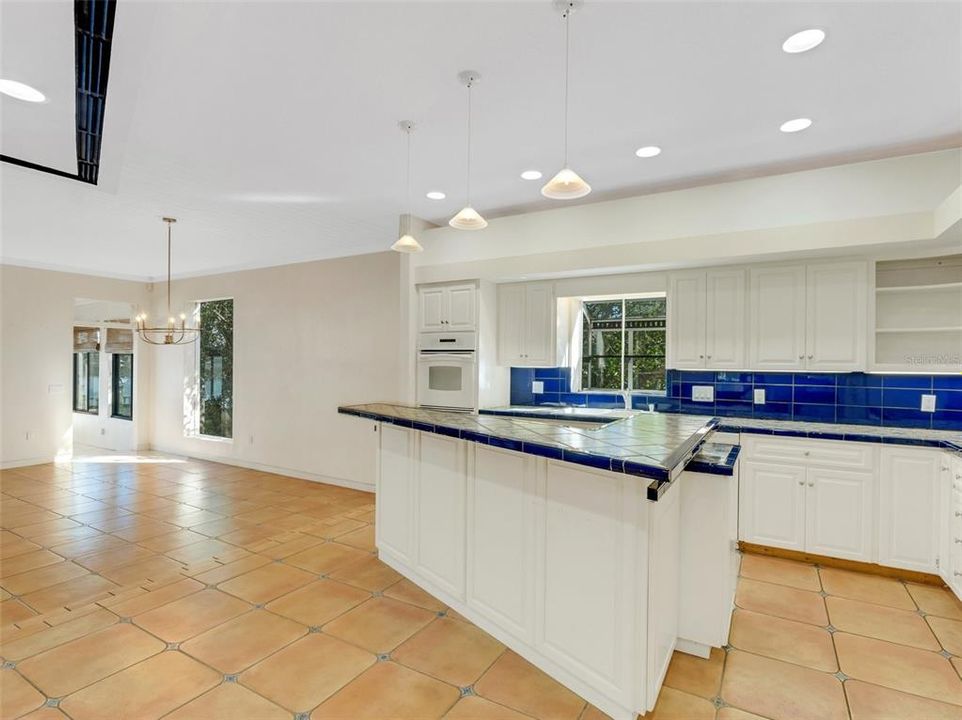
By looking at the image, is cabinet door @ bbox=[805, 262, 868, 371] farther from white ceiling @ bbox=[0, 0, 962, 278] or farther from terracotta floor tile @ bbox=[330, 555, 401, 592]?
terracotta floor tile @ bbox=[330, 555, 401, 592]

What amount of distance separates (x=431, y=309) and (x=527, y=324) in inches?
36.5

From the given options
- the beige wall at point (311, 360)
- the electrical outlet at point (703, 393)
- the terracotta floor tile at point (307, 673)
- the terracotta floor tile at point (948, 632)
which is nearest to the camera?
the terracotta floor tile at point (307, 673)

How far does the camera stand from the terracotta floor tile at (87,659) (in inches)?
90.2

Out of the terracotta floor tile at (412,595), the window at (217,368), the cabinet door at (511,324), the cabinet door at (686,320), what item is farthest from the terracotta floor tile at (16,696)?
the window at (217,368)

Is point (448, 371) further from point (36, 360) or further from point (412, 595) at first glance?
point (36, 360)

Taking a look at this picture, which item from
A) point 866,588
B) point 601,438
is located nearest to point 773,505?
point 866,588

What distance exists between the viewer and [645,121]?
294cm

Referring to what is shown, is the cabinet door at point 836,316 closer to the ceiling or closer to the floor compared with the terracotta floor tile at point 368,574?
closer to the ceiling

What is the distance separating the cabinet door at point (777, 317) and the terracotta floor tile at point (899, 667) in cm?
189

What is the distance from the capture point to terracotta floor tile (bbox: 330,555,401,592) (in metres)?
3.29

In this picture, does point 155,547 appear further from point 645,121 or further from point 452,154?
point 645,121

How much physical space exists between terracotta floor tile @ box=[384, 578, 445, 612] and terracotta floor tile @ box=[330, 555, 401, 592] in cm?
6

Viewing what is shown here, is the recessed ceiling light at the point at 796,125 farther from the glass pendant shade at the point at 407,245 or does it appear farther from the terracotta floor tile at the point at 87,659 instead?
the terracotta floor tile at the point at 87,659

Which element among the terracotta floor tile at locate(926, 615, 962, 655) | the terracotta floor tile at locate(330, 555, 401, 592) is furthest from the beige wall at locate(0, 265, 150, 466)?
the terracotta floor tile at locate(926, 615, 962, 655)
